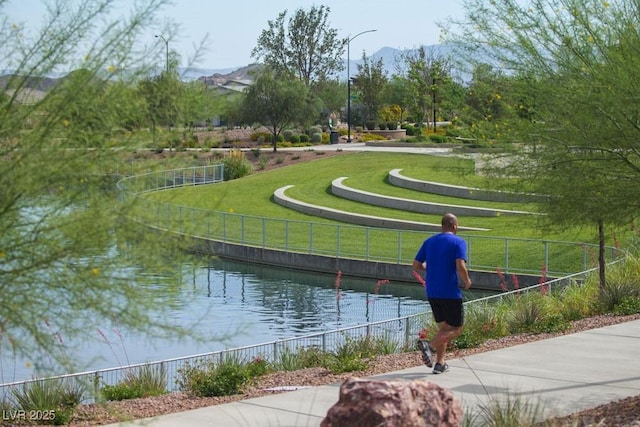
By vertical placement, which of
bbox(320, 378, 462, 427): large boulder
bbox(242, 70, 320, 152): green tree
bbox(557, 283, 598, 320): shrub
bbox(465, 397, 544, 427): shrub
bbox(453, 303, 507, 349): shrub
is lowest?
bbox(557, 283, 598, 320): shrub

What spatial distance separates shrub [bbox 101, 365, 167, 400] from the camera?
12312 millimetres

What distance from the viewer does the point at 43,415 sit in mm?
10555

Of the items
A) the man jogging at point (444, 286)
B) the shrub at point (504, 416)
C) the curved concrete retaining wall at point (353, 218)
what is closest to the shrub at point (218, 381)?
the man jogging at point (444, 286)

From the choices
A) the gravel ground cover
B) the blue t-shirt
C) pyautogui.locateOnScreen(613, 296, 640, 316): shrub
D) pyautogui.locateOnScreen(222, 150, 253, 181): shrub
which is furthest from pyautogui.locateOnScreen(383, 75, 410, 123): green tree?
the blue t-shirt

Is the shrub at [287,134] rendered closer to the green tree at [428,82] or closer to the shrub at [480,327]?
the green tree at [428,82]

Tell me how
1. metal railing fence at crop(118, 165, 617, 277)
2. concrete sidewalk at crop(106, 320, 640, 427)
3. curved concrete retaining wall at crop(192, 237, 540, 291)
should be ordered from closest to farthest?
1. concrete sidewalk at crop(106, 320, 640, 427)
2. metal railing fence at crop(118, 165, 617, 277)
3. curved concrete retaining wall at crop(192, 237, 540, 291)

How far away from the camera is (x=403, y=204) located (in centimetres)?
4194

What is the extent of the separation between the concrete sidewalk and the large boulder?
1.63 metres

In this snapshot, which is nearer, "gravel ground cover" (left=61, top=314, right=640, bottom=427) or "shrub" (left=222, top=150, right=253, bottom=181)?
"gravel ground cover" (left=61, top=314, right=640, bottom=427)

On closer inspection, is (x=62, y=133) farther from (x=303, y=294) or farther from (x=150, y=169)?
(x=303, y=294)

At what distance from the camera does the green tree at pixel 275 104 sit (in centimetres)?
6922

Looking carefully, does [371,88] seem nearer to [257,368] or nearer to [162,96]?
[257,368]

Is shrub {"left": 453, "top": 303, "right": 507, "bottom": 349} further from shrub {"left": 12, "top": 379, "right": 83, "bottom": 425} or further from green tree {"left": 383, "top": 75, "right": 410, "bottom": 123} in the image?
green tree {"left": 383, "top": 75, "right": 410, "bottom": 123}

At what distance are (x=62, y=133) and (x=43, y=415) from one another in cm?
390
